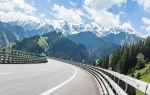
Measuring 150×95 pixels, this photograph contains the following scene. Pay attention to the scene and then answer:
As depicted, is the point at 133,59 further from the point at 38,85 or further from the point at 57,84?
the point at 38,85

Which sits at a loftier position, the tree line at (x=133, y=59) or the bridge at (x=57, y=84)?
the tree line at (x=133, y=59)

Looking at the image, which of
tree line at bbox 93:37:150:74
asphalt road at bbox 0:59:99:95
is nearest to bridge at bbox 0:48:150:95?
asphalt road at bbox 0:59:99:95

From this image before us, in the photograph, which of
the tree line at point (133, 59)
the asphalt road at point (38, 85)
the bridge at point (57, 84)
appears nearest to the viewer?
the bridge at point (57, 84)

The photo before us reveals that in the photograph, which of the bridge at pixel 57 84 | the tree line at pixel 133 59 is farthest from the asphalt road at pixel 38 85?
the tree line at pixel 133 59

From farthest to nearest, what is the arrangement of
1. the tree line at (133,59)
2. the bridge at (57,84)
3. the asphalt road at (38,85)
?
the tree line at (133,59) → the asphalt road at (38,85) → the bridge at (57,84)

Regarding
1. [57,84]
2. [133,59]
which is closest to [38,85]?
[57,84]

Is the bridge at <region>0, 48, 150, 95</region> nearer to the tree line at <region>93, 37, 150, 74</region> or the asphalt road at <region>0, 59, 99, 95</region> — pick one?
the asphalt road at <region>0, 59, 99, 95</region>

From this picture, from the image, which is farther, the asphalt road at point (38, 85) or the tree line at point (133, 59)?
the tree line at point (133, 59)

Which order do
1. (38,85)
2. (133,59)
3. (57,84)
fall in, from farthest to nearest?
(133,59), (57,84), (38,85)

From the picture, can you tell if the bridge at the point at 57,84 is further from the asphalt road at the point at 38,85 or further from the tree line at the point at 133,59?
the tree line at the point at 133,59

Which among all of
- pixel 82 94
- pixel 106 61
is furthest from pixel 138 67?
pixel 82 94

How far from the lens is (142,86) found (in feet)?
22.8

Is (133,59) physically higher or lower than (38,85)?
higher

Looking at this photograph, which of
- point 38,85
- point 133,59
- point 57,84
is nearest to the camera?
point 38,85
